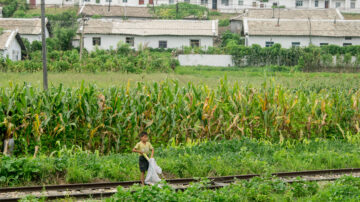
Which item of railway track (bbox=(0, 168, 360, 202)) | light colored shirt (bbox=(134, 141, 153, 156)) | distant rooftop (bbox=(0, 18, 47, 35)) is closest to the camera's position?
railway track (bbox=(0, 168, 360, 202))

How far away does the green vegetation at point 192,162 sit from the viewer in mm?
11930

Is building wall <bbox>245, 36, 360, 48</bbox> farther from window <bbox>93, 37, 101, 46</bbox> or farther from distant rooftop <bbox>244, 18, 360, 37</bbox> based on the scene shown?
window <bbox>93, 37, 101, 46</bbox>

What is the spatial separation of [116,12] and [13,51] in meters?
18.8

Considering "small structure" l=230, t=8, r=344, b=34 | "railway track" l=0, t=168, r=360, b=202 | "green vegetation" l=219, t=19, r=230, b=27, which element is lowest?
"railway track" l=0, t=168, r=360, b=202

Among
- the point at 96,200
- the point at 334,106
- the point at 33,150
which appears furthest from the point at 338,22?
the point at 96,200

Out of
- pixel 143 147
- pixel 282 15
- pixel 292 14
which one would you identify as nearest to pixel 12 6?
pixel 282 15

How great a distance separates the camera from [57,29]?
46969 mm

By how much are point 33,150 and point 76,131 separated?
138cm

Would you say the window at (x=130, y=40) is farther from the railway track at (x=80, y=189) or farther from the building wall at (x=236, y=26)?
the railway track at (x=80, y=189)

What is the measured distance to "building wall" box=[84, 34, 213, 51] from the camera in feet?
153

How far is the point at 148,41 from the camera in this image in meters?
47.3

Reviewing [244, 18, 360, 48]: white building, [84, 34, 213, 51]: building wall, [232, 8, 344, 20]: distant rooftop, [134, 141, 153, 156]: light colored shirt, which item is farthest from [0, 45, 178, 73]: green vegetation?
[134, 141, 153, 156]: light colored shirt

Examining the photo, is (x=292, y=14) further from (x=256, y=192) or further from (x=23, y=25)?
(x=256, y=192)

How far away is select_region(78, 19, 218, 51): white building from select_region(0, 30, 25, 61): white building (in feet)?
21.2
